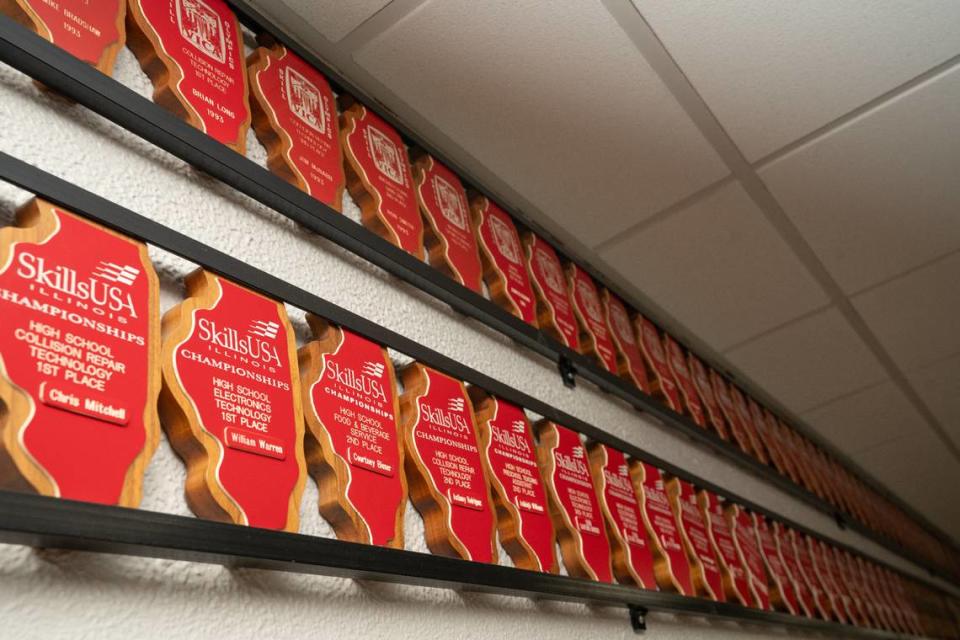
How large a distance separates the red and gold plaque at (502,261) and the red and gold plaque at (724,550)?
77 centimetres

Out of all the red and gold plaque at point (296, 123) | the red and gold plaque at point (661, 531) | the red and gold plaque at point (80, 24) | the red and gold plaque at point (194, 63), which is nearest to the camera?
the red and gold plaque at point (80, 24)

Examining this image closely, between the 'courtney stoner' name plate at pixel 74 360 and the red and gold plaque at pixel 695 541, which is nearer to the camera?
the 'courtney stoner' name plate at pixel 74 360

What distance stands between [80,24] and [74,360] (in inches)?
20.2

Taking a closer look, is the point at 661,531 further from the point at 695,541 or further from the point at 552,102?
the point at 552,102

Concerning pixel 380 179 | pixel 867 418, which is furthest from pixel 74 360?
pixel 867 418

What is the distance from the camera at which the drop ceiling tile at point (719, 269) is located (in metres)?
2.38

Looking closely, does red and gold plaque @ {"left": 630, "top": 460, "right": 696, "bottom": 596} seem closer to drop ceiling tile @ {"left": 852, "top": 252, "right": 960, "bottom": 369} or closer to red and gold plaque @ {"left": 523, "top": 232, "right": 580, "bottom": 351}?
red and gold plaque @ {"left": 523, "top": 232, "right": 580, "bottom": 351}

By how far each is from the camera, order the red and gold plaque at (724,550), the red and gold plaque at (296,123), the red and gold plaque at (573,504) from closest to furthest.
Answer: the red and gold plaque at (296,123) < the red and gold plaque at (573,504) < the red and gold plaque at (724,550)

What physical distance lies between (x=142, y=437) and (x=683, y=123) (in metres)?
1.55

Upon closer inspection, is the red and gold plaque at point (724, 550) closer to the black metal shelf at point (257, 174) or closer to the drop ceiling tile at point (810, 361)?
the black metal shelf at point (257, 174)

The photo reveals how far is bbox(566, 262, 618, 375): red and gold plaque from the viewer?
2150 mm

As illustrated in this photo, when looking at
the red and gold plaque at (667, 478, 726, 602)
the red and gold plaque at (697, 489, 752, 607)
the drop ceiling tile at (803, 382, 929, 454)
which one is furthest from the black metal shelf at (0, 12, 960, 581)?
the drop ceiling tile at (803, 382, 929, 454)

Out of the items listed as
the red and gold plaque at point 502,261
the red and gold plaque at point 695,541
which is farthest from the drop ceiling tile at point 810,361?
the red and gold plaque at point 502,261

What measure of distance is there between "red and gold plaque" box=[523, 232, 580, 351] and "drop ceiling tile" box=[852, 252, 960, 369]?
135 cm
